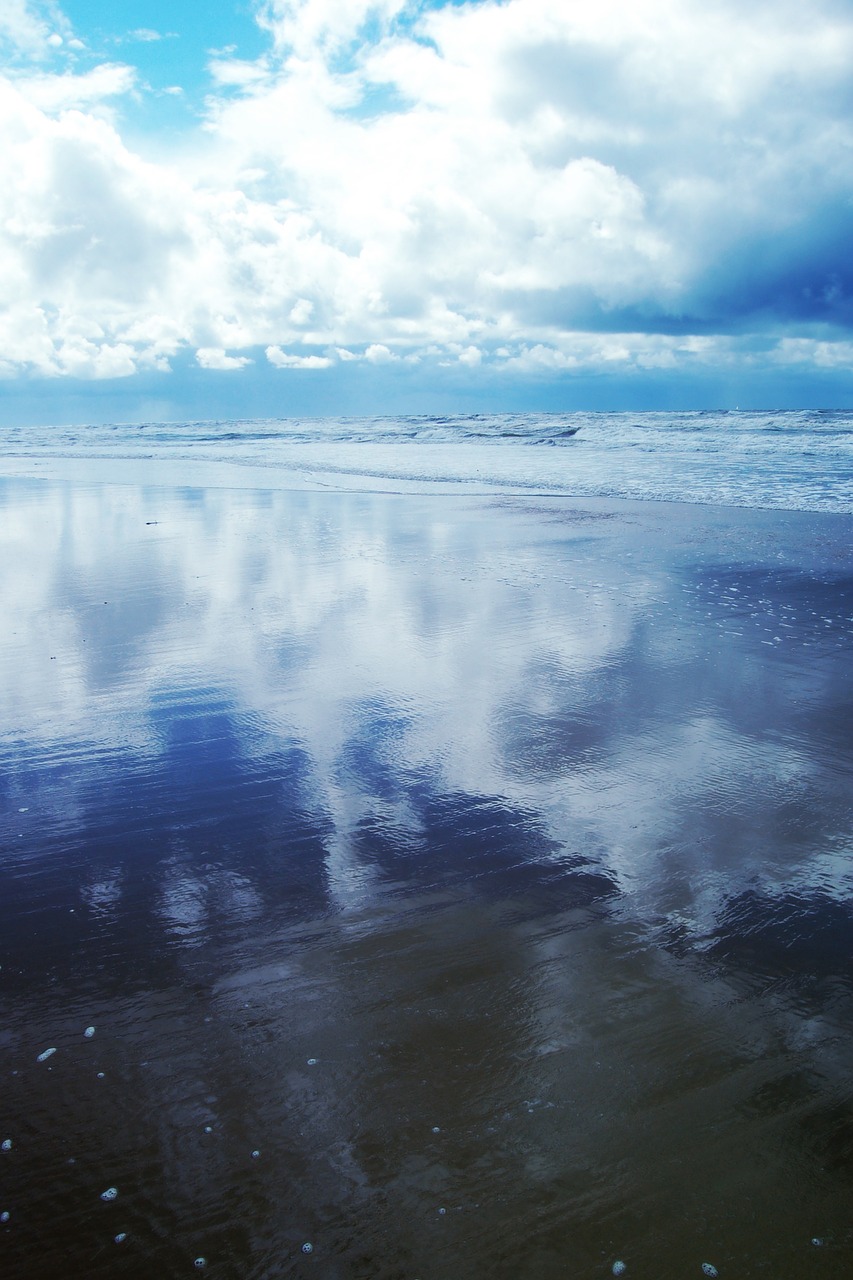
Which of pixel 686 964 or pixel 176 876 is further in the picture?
pixel 176 876

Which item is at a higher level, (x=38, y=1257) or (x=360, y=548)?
(x=360, y=548)

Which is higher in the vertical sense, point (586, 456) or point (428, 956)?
point (586, 456)

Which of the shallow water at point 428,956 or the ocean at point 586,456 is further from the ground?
the ocean at point 586,456

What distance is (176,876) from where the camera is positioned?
369 centimetres

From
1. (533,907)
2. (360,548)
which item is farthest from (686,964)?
(360,548)

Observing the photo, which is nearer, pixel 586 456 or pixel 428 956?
pixel 428 956

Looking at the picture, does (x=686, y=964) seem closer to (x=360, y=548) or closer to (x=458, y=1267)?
(x=458, y=1267)

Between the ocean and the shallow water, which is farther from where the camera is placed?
the ocean

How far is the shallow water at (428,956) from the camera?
7.16 feet

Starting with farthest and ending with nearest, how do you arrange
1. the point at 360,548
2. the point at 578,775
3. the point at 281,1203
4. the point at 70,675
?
the point at 360,548 → the point at 70,675 → the point at 578,775 → the point at 281,1203

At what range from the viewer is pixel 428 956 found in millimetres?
3131

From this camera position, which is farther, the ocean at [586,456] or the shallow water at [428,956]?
the ocean at [586,456]

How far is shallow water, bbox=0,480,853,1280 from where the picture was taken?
2.18m

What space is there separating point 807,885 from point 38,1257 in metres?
2.90
